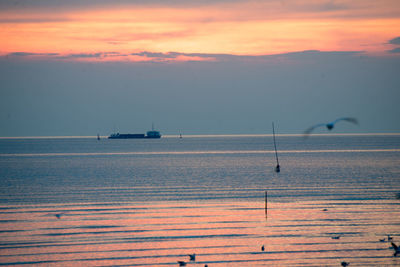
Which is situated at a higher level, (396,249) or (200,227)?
(200,227)

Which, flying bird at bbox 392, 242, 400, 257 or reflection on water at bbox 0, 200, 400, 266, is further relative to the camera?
flying bird at bbox 392, 242, 400, 257

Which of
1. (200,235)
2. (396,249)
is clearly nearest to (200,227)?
(200,235)

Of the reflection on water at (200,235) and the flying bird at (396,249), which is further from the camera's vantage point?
Result: the flying bird at (396,249)

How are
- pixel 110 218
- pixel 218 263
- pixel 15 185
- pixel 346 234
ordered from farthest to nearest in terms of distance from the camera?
pixel 15 185, pixel 110 218, pixel 346 234, pixel 218 263

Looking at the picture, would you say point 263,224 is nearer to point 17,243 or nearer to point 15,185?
point 17,243

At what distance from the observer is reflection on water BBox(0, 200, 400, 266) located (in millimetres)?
32562

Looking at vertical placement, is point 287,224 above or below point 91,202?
below

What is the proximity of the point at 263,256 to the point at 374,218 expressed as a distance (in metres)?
15.5

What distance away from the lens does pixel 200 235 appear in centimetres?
3803

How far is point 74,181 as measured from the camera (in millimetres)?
87625

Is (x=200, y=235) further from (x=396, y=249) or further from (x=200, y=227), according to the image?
(x=396, y=249)

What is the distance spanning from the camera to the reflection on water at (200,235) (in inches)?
1282

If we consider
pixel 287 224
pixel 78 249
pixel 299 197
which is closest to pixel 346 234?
pixel 287 224

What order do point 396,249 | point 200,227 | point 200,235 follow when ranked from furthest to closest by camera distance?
point 200,227
point 200,235
point 396,249
